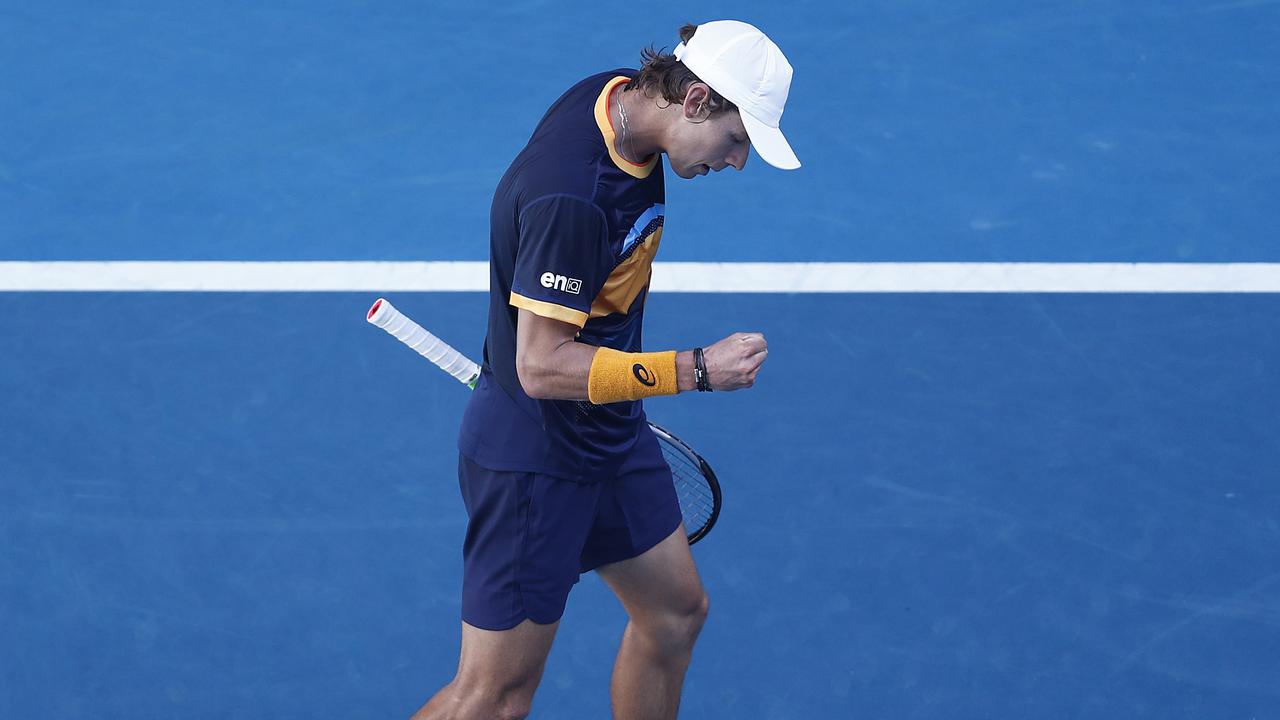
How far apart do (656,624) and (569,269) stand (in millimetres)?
1135

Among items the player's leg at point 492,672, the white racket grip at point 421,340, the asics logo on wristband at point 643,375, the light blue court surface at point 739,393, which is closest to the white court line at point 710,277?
the light blue court surface at point 739,393

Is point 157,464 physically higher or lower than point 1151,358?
higher

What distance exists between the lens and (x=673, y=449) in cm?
422

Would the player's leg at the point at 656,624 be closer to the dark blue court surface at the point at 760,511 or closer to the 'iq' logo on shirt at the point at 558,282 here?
the dark blue court surface at the point at 760,511

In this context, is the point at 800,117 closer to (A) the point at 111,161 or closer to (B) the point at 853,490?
(B) the point at 853,490

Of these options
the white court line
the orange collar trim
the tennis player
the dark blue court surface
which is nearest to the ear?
the tennis player

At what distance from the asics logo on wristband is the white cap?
0.51 m

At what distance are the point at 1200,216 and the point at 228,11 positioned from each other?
485 centimetres

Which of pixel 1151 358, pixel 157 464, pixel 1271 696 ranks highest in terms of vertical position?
pixel 157 464

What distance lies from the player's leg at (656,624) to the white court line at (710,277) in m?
2.17

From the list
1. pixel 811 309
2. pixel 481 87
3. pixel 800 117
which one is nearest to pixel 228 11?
pixel 481 87

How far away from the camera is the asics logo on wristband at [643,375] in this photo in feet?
10.3

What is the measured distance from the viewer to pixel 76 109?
6832 millimetres

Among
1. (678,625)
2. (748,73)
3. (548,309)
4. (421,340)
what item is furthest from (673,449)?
(748,73)
